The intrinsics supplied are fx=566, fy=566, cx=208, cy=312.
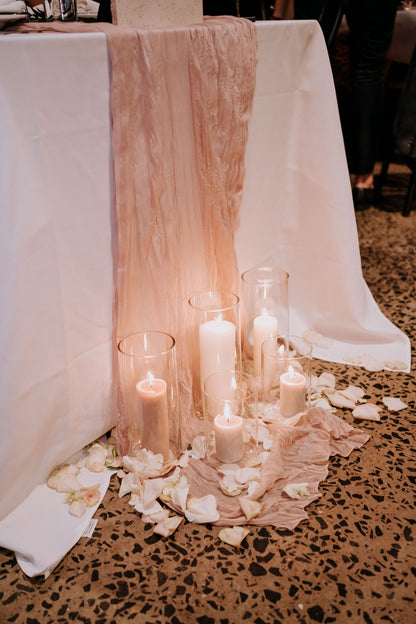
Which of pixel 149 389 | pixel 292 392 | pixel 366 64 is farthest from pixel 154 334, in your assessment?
pixel 366 64

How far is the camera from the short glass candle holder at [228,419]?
1.13 m

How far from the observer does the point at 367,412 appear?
4.30ft

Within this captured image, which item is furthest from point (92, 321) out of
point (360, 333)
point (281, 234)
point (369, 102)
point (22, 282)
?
point (369, 102)

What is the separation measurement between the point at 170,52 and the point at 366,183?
1.84 meters

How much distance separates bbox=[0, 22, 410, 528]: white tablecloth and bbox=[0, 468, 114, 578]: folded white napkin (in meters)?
0.03

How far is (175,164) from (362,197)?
70.0 inches

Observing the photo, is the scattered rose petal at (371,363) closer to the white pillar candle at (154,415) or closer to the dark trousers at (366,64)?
the white pillar candle at (154,415)

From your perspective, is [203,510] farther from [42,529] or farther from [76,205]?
[76,205]

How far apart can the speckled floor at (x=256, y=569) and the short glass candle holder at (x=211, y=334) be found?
318 millimetres

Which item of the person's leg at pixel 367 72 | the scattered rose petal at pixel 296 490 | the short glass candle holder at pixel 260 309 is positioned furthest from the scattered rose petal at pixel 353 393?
the person's leg at pixel 367 72

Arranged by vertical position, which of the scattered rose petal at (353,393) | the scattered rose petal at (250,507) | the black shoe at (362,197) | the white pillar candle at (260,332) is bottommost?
the black shoe at (362,197)

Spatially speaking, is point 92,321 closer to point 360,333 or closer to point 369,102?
point 360,333

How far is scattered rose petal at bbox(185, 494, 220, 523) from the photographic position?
40.5 inches

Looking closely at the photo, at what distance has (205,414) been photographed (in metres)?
1.18
